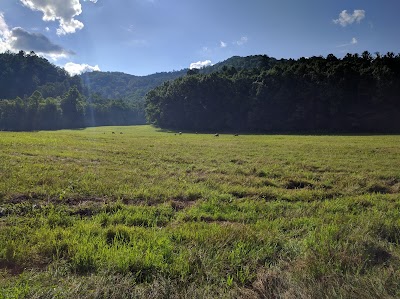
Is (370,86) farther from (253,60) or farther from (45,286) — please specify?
(253,60)

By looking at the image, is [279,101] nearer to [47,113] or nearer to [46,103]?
[47,113]

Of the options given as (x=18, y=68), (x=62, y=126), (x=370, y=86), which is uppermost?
(x=18, y=68)

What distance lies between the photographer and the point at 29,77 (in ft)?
511

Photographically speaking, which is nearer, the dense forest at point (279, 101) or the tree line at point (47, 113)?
the dense forest at point (279, 101)

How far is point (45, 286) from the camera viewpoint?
3.70 metres

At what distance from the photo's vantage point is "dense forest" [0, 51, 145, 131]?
95000mm

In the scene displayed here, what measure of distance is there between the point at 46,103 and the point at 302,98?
81.6 meters

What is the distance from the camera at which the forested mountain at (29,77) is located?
144500 millimetres

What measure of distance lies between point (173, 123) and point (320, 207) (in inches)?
2735

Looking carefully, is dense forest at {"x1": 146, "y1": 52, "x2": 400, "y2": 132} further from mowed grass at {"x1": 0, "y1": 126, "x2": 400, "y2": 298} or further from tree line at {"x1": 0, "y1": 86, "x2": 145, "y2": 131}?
mowed grass at {"x1": 0, "y1": 126, "x2": 400, "y2": 298}

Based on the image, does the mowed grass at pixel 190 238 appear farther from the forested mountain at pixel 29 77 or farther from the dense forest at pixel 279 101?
the forested mountain at pixel 29 77

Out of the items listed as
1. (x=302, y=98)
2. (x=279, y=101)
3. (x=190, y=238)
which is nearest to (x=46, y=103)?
(x=279, y=101)

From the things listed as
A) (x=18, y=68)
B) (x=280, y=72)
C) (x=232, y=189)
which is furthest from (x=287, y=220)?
(x=18, y=68)

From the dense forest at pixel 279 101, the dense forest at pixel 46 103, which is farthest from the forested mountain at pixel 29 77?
the dense forest at pixel 279 101
